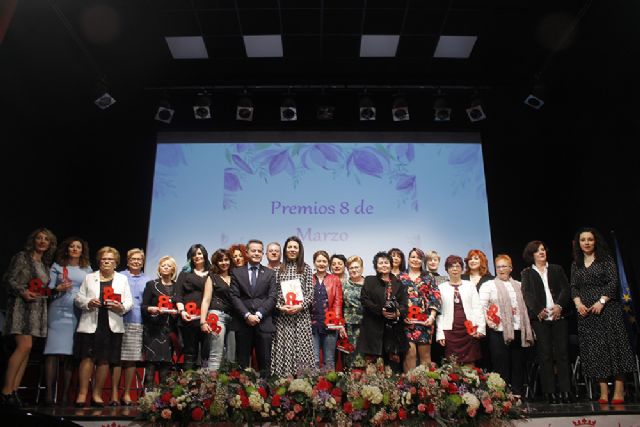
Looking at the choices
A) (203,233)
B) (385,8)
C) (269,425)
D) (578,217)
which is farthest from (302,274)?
(578,217)

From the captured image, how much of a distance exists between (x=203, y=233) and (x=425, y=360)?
11.8 ft

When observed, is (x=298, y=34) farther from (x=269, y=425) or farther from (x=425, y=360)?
(x=269, y=425)

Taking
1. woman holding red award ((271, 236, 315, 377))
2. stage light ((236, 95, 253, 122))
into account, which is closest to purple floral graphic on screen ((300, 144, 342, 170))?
stage light ((236, 95, 253, 122))

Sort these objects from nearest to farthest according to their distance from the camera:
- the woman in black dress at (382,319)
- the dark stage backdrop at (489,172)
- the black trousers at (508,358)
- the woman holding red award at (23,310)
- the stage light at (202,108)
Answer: the woman holding red award at (23,310) < the woman in black dress at (382,319) < the black trousers at (508,358) < the dark stage backdrop at (489,172) < the stage light at (202,108)

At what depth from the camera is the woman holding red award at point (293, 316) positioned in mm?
4809

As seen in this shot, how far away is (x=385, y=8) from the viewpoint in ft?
22.1

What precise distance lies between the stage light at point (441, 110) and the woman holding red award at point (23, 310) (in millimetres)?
5222

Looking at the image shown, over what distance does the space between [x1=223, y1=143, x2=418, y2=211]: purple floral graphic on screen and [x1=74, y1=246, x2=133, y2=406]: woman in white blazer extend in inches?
116

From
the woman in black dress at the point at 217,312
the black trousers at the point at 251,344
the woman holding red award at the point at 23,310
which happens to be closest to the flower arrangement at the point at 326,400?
the black trousers at the point at 251,344

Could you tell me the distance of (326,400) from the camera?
11.5ft

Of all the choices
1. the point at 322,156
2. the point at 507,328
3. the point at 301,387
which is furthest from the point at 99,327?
the point at 322,156

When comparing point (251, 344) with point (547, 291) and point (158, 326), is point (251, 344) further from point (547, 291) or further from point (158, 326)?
point (547, 291)

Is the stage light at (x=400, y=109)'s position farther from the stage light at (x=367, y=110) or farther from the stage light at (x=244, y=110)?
the stage light at (x=244, y=110)

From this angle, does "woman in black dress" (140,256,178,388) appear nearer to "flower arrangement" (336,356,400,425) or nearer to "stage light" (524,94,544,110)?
"flower arrangement" (336,356,400,425)
